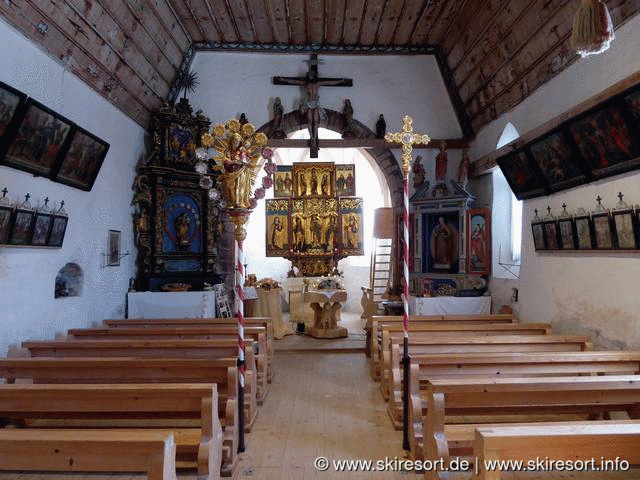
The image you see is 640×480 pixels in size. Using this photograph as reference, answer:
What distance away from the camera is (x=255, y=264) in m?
15.3

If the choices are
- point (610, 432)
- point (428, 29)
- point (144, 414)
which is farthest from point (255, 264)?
point (610, 432)

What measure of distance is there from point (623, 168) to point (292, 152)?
11985mm

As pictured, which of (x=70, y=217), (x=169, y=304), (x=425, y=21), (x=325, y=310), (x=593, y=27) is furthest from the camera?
(x=325, y=310)

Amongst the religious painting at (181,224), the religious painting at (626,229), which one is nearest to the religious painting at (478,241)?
the religious painting at (626,229)

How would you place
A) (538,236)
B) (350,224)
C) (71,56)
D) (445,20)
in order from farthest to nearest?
(350,224) → (445,20) → (538,236) → (71,56)

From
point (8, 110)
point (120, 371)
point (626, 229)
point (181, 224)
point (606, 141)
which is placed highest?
point (8, 110)

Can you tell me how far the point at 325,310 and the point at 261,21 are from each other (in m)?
5.50

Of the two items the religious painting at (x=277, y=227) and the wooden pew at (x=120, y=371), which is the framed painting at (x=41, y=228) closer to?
the wooden pew at (x=120, y=371)

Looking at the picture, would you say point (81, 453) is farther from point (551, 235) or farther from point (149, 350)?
point (551, 235)

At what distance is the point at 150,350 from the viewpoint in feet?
17.5

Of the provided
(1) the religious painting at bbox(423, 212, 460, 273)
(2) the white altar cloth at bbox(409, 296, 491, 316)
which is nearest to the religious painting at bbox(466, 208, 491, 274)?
(1) the religious painting at bbox(423, 212, 460, 273)

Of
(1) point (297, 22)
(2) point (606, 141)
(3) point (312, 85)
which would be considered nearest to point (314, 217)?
(3) point (312, 85)

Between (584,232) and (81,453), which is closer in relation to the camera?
(81,453)

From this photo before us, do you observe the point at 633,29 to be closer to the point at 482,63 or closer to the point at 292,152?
the point at 482,63
